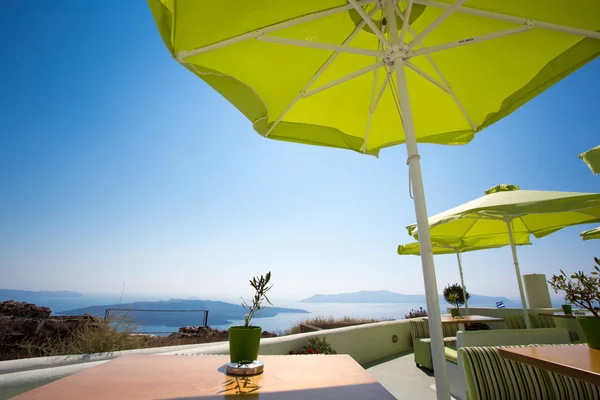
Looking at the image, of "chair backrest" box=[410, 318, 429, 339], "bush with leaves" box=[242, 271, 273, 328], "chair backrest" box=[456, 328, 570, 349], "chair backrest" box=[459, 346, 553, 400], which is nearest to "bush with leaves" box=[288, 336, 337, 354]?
"chair backrest" box=[456, 328, 570, 349]

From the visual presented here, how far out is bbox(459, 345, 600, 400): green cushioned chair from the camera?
195 cm

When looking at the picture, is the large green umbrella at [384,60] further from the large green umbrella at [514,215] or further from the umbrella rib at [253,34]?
the large green umbrella at [514,215]

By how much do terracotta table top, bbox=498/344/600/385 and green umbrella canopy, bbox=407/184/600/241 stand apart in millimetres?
1688

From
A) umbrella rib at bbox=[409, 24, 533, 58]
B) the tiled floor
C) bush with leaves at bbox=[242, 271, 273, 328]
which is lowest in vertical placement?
the tiled floor

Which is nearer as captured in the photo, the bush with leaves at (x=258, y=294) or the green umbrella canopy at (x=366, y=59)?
the bush with leaves at (x=258, y=294)

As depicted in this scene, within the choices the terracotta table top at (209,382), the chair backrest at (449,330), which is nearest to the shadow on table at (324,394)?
the terracotta table top at (209,382)

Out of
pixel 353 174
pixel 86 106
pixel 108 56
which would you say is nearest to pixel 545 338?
pixel 353 174

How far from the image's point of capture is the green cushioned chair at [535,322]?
15.0 feet

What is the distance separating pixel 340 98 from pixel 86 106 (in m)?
9.70

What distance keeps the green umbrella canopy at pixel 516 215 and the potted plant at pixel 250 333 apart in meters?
2.76

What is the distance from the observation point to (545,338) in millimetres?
2760

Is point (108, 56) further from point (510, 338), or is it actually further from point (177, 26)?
point (510, 338)

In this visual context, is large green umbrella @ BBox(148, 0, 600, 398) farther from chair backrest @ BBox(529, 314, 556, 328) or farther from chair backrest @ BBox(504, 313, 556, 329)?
chair backrest @ BBox(529, 314, 556, 328)

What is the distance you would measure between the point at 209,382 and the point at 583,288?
2.41 metres
